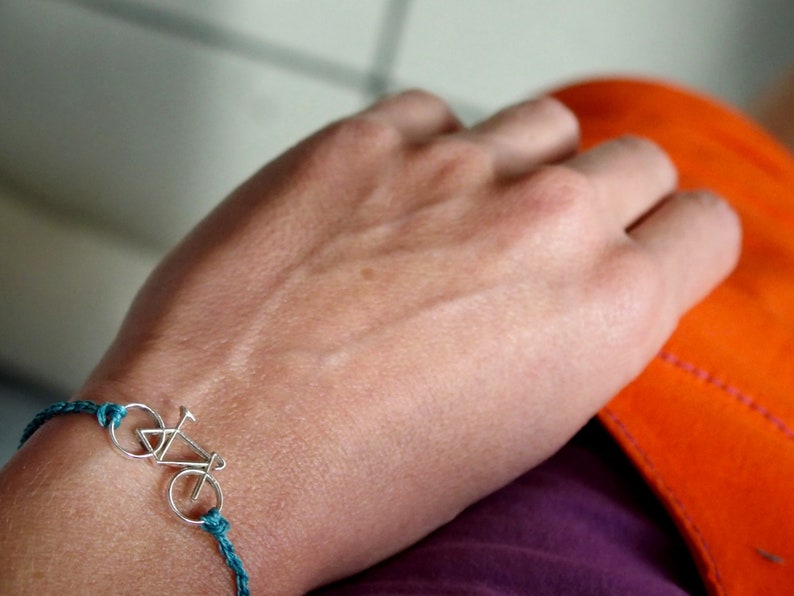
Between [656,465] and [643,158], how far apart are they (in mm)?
198

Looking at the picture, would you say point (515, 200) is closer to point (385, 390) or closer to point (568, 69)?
point (385, 390)

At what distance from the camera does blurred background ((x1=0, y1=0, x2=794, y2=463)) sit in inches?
47.9

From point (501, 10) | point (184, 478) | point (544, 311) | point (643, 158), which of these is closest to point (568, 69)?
point (501, 10)

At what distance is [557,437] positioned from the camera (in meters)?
0.47

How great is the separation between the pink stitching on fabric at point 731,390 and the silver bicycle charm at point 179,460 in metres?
0.26

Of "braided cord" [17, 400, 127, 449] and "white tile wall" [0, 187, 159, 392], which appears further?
"white tile wall" [0, 187, 159, 392]

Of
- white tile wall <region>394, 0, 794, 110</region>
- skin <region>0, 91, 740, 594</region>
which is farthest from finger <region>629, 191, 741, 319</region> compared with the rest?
white tile wall <region>394, 0, 794, 110</region>

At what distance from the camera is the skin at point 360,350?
1.26ft

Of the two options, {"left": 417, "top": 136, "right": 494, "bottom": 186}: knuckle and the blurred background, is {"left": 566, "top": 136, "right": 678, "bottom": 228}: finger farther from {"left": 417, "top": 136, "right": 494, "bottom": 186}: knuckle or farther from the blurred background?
the blurred background

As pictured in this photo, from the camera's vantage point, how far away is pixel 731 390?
0.48m

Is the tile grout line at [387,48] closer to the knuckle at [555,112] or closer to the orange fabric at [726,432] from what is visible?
the knuckle at [555,112]

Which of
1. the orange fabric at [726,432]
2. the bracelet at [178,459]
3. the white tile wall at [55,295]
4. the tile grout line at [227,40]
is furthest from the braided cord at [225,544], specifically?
the tile grout line at [227,40]

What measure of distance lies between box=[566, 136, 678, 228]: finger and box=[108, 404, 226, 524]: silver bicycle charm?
27cm

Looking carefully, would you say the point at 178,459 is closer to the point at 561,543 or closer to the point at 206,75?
the point at 561,543
